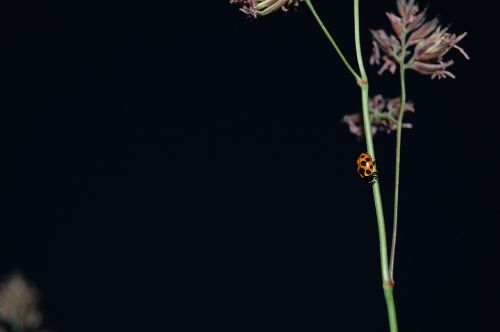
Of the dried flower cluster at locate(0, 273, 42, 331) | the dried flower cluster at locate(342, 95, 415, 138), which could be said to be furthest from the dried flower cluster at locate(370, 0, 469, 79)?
the dried flower cluster at locate(0, 273, 42, 331)

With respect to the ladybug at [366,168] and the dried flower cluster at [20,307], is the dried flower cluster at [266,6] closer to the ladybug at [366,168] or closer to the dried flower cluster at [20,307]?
the ladybug at [366,168]

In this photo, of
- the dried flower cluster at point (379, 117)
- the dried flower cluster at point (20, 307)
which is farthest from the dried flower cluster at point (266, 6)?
the dried flower cluster at point (20, 307)

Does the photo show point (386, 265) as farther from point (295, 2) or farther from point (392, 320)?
point (295, 2)

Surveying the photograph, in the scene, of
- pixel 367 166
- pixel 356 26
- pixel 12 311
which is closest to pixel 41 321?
pixel 12 311

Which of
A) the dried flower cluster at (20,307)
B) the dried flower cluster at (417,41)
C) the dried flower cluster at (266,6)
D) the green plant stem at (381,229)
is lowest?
the dried flower cluster at (20,307)

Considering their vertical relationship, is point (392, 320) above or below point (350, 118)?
below

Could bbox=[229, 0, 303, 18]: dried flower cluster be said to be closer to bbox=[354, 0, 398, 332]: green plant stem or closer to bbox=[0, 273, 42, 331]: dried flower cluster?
bbox=[354, 0, 398, 332]: green plant stem
